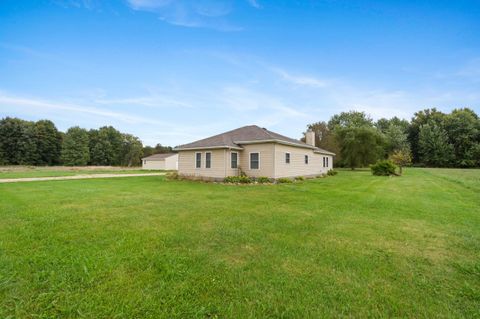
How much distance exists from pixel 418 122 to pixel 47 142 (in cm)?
8352

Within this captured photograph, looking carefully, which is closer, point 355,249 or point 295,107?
point 355,249

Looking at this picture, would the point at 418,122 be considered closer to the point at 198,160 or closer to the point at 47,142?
the point at 198,160

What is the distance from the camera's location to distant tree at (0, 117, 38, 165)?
44.2m

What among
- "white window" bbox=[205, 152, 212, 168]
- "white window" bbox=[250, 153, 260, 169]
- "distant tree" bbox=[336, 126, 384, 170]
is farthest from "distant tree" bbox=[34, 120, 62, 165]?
"distant tree" bbox=[336, 126, 384, 170]

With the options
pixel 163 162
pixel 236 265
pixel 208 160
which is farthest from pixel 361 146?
pixel 163 162

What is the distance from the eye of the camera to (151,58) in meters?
15.1

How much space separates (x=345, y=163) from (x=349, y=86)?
55.0 ft

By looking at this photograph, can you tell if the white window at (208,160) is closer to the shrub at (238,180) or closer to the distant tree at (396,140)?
the shrub at (238,180)

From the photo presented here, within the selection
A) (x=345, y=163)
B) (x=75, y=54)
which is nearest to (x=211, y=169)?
(x=75, y=54)

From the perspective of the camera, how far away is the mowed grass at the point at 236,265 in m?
2.23

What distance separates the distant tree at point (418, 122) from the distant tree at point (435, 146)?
8.23ft

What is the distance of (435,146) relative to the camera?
4219cm

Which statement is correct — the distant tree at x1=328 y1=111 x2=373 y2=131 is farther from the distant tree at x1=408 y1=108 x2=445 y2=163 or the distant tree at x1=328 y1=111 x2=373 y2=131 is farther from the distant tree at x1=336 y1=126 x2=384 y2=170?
the distant tree at x1=336 y1=126 x2=384 y2=170

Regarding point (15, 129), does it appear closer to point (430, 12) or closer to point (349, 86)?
point (349, 86)
